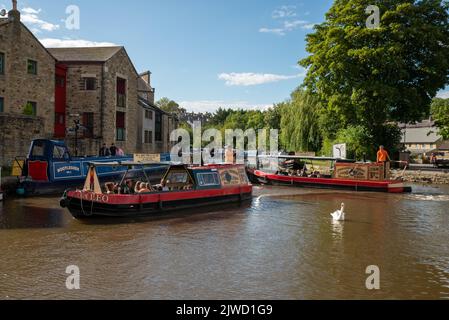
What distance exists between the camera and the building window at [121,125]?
37.2 meters

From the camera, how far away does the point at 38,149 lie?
22.3 metres

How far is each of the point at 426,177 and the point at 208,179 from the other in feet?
69.7

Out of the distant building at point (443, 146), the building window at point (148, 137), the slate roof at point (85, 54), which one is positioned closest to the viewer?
the slate roof at point (85, 54)

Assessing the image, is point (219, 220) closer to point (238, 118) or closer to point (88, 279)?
point (88, 279)

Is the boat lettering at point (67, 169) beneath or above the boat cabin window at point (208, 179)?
above

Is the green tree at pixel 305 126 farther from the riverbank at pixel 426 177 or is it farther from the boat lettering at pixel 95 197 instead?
the boat lettering at pixel 95 197

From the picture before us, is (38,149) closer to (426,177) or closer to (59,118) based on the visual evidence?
(59,118)

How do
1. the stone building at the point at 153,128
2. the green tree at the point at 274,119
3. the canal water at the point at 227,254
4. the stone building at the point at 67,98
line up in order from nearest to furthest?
the canal water at the point at 227,254 < the stone building at the point at 67,98 < the stone building at the point at 153,128 < the green tree at the point at 274,119

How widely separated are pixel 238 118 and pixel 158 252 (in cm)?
10089

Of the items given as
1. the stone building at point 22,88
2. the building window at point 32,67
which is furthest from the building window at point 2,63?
the building window at point 32,67

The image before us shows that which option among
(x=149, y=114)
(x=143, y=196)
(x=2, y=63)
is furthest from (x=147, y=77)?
(x=143, y=196)

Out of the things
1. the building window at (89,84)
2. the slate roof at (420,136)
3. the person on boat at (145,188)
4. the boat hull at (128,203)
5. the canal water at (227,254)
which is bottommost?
the canal water at (227,254)

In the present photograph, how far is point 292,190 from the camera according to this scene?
26.2 meters
